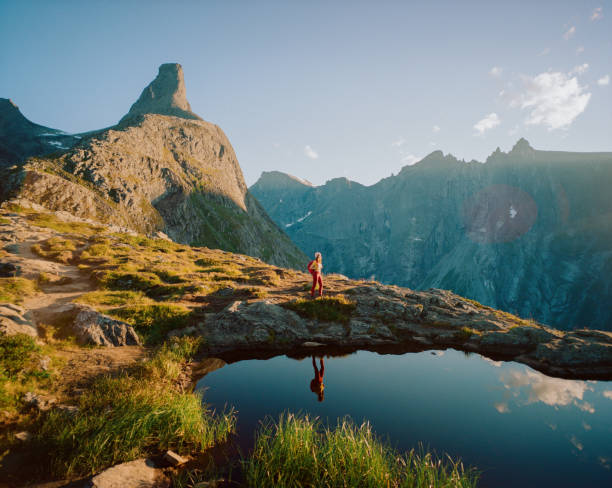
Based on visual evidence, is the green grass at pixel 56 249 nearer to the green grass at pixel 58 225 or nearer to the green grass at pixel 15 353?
the green grass at pixel 58 225

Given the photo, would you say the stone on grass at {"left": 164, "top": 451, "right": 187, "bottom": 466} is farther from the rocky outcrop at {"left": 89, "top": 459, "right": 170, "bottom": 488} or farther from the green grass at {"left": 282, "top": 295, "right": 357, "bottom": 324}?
the green grass at {"left": 282, "top": 295, "right": 357, "bottom": 324}

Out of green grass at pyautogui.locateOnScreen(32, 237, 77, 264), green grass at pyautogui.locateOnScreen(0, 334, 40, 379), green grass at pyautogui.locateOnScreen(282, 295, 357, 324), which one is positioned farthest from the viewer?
green grass at pyautogui.locateOnScreen(32, 237, 77, 264)

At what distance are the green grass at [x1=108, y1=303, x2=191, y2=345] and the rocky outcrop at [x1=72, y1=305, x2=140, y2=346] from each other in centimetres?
60

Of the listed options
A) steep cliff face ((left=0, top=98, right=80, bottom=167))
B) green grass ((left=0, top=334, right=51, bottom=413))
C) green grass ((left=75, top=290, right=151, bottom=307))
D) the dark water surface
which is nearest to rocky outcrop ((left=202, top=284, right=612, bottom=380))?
the dark water surface

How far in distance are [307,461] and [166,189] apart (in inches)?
4647

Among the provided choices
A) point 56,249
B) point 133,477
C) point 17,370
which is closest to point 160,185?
point 56,249

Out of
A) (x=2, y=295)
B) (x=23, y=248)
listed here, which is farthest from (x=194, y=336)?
(x=23, y=248)

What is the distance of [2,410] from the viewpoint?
7.09 metres

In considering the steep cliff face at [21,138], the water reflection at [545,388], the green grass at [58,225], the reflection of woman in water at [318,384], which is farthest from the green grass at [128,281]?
the steep cliff face at [21,138]

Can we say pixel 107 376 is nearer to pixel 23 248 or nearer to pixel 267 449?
pixel 267 449

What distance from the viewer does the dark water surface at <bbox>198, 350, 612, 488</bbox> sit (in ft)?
25.4

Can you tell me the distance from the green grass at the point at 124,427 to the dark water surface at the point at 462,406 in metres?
1.28

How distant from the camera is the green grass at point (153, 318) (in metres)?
13.7

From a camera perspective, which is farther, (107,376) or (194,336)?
(194,336)
